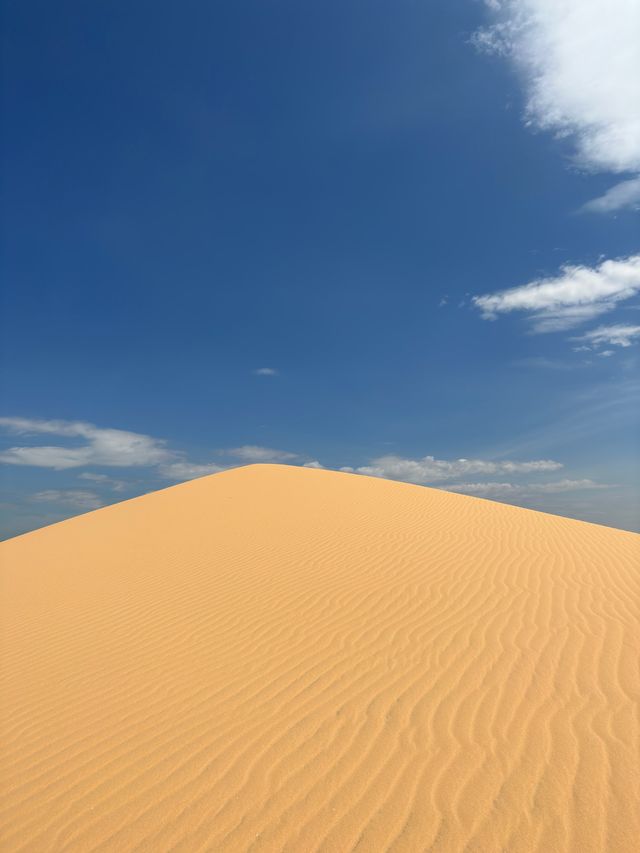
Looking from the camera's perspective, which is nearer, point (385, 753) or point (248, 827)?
point (248, 827)

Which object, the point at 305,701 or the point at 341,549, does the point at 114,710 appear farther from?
the point at 341,549

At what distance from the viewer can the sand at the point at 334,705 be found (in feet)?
11.7

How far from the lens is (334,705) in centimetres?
505

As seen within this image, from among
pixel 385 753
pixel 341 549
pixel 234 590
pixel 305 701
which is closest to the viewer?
pixel 385 753

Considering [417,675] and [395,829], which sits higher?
[417,675]

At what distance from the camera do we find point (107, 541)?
16547mm

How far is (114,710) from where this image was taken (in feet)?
17.9

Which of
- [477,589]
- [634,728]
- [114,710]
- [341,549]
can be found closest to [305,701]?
[114,710]

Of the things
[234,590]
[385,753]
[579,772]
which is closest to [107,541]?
[234,590]

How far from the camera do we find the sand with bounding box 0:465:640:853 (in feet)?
11.7

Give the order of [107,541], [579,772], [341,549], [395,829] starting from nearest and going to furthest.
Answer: [395,829] < [579,772] < [341,549] < [107,541]

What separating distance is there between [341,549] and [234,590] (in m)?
3.05

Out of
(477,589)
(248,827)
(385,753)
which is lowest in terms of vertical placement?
(248,827)

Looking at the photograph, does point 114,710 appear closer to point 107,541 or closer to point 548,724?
point 548,724
